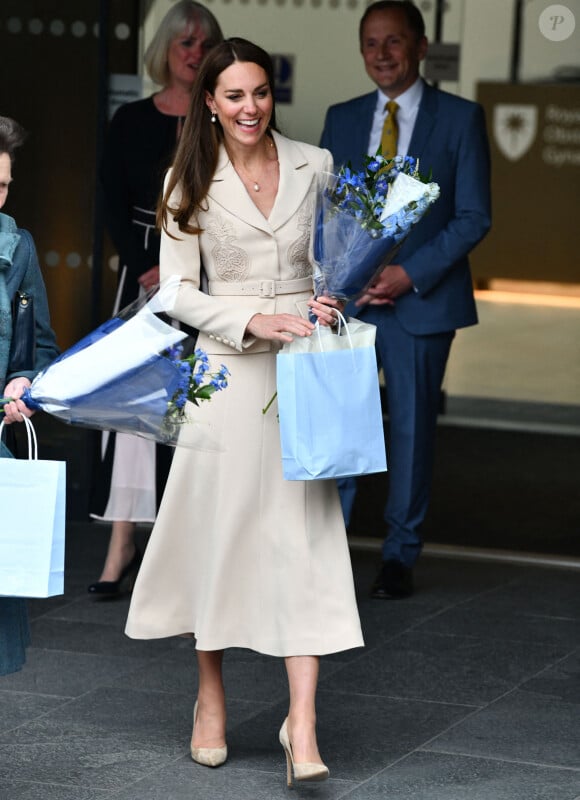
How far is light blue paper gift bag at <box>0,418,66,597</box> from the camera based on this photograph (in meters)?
3.94

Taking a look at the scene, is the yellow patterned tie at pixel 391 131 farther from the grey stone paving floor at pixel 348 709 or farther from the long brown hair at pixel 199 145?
the long brown hair at pixel 199 145

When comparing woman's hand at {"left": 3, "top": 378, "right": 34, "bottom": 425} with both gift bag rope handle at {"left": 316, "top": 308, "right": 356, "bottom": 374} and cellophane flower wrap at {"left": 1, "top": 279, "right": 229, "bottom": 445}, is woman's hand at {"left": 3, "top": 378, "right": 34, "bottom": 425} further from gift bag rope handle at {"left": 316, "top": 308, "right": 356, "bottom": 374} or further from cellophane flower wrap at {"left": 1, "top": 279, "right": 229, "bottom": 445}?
gift bag rope handle at {"left": 316, "top": 308, "right": 356, "bottom": 374}

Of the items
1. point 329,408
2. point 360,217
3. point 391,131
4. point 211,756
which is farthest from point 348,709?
point 391,131

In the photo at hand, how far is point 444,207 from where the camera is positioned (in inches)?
270

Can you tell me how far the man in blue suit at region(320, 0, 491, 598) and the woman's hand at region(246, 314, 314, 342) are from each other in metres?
2.14

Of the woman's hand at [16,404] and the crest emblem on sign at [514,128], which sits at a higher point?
the crest emblem on sign at [514,128]

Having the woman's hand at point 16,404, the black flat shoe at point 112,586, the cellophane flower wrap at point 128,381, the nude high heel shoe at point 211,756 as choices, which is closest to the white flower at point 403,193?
the cellophane flower wrap at point 128,381

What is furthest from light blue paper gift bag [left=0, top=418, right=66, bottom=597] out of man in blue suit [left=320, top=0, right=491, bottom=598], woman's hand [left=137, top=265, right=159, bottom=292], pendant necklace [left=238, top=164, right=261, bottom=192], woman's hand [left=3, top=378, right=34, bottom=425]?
man in blue suit [left=320, top=0, right=491, bottom=598]

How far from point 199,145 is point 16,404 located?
3.57 feet

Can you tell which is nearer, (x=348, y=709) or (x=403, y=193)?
(x=403, y=193)

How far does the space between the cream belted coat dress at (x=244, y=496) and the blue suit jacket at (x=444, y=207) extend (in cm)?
205

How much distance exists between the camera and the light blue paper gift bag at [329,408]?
4395 millimetres

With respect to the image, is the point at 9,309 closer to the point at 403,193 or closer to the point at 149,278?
the point at 403,193

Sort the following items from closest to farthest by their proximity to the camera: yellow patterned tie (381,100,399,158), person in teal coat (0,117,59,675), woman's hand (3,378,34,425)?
woman's hand (3,378,34,425) → person in teal coat (0,117,59,675) → yellow patterned tie (381,100,399,158)
